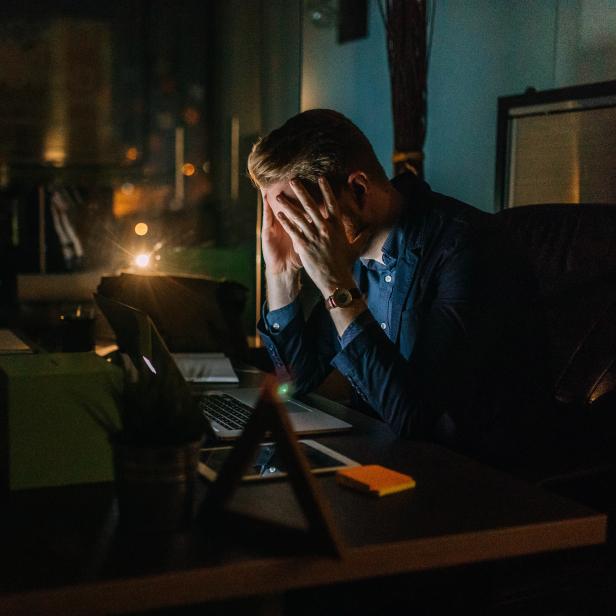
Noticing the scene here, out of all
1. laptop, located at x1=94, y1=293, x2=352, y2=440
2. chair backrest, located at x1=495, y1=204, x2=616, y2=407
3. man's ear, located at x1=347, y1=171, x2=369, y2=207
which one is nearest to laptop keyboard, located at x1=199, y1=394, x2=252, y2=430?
laptop, located at x1=94, y1=293, x2=352, y2=440

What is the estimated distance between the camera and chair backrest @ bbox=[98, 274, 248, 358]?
2.15 metres

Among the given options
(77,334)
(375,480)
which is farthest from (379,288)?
(375,480)

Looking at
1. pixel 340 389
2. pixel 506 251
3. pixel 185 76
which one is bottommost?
pixel 340 389

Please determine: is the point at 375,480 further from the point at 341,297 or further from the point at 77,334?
the point at 77,334

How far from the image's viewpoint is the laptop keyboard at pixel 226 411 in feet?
4.64

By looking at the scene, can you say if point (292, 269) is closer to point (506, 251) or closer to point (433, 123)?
point (506, 251)

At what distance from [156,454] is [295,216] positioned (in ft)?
2.59

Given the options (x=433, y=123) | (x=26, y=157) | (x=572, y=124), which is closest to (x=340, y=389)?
(x=572, y=124)

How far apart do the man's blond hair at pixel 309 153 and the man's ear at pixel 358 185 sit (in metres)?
0.01

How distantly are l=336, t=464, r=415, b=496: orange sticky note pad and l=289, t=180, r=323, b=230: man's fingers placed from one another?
61cm

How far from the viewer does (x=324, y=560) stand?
86cm

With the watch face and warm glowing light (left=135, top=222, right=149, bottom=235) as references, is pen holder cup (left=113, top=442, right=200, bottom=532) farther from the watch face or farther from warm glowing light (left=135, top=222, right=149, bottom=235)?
warm glowing light (left=135, top=222, right=149, bottom=235)

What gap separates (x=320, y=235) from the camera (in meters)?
1.60

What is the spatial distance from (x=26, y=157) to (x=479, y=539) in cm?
414
